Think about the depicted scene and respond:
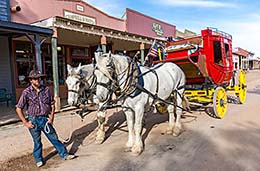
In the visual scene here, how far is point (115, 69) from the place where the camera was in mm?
4062

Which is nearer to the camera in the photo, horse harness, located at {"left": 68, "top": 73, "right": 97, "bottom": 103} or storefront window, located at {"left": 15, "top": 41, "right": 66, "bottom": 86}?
horse harness, located at {"left": 68, "top": 73, "right": 97, "bottom": 103}

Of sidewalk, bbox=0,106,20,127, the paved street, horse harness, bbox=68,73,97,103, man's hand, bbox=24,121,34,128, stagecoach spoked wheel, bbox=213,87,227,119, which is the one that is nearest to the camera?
man's hand, bbox=24,121,34,128

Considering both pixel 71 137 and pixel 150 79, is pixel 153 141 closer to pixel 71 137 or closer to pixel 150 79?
pixel 150 79

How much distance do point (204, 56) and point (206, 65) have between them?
0.27 meters

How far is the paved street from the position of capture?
12.4 ft

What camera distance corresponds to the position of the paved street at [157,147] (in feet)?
12.4

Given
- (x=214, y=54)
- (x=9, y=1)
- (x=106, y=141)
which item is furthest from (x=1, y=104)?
(x=214, y=54)

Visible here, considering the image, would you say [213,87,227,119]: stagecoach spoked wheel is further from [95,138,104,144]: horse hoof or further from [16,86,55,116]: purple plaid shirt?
Result: [16,86,55,116]: purple plaid shirt

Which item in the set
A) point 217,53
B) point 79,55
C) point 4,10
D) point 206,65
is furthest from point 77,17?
point 206,65

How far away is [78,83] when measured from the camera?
4316 mm

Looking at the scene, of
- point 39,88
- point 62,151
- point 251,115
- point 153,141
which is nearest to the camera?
point 39,88

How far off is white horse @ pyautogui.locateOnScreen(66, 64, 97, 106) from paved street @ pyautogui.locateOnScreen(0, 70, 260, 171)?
110cm

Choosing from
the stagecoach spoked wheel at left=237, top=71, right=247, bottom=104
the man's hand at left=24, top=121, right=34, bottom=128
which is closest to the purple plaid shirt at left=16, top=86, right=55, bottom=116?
the man's hand at left=24, top=121, right=34, bottom=128

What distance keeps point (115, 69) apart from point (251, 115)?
5.32 m
